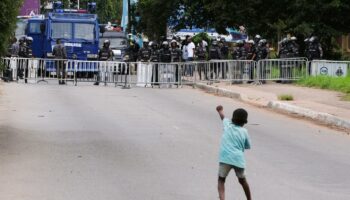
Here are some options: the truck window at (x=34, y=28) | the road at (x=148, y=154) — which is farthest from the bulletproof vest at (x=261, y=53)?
the truck window at (x=34, y=28)

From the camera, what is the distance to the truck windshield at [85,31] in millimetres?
32394

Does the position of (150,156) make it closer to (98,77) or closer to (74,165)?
(74,165)

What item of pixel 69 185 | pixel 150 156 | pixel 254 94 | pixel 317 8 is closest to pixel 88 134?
pixel 150 156

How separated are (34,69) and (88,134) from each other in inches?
601

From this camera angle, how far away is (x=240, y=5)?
34062mm

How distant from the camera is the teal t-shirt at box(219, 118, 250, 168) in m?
7.52

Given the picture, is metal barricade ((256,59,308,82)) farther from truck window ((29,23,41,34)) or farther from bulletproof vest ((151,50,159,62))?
truck window ((29,23,41,34))

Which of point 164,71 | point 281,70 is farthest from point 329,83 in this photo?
point 164,71

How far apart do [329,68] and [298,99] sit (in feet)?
20.6

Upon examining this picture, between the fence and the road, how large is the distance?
770 centimetres

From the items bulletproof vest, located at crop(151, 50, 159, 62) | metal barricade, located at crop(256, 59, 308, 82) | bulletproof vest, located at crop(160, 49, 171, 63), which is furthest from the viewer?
bulletproof vest, located at crop(151, 50, 159, 62)

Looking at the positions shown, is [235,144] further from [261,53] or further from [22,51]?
[22,51]

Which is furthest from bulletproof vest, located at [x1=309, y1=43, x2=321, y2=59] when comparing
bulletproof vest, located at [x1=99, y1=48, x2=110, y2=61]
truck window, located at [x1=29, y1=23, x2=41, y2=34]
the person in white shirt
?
truck window, located at [x1=29, y1=23, x2=41, y2=34]

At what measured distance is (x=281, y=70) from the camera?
27.4 metres
